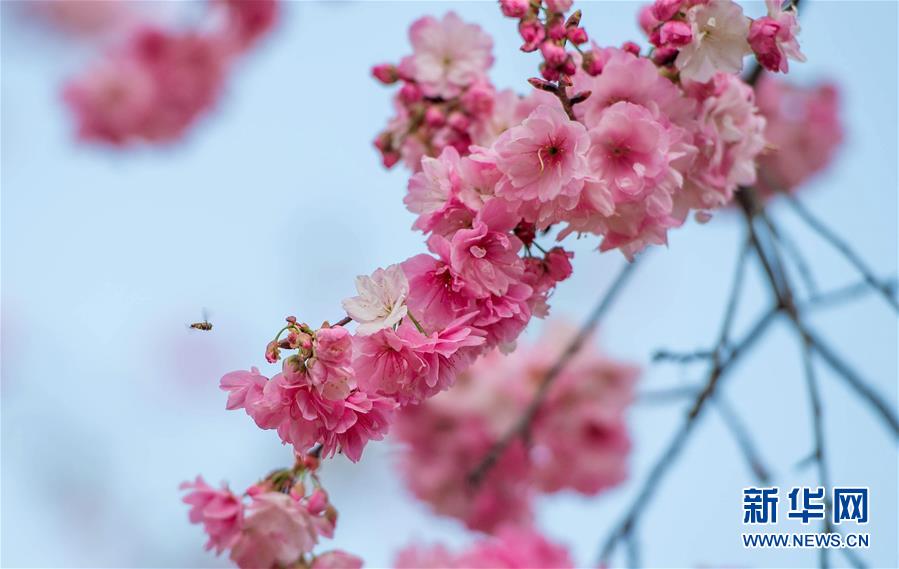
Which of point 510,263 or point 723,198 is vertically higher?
point 723,198

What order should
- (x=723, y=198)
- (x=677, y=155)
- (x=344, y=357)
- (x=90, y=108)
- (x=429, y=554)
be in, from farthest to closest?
1. (x=90, y=108)
2. (x=429, y=554)
3. (x=723, y=198)
4. (x=677, y=155)
5. (x=344, y=357)

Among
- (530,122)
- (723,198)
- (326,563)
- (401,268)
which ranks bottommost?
(326,563)

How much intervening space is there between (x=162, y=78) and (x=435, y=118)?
341 centimetres

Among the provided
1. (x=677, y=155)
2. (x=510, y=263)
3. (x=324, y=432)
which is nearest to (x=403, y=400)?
(x=324, y=432)

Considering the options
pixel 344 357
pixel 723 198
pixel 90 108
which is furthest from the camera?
pixel 90 108

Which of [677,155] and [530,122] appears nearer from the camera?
[530,122]

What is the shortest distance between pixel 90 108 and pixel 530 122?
4.27m

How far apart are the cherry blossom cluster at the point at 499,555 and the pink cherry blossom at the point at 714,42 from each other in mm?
1206

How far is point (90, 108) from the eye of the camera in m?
4.89

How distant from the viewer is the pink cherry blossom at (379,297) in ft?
3.78

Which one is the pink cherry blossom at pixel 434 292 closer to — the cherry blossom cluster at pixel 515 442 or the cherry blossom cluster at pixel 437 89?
the cherry blossom cluster at pixel 437 89

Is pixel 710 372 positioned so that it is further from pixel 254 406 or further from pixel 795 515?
pixel 254 406

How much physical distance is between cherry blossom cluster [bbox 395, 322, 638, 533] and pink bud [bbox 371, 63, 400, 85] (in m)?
1.46

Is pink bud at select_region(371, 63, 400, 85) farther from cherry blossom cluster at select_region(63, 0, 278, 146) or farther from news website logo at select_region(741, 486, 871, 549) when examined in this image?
cherry blossom cluster at select_region(63, 0, 278, 146)
